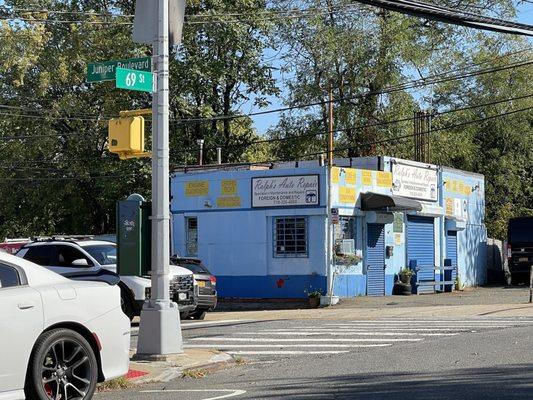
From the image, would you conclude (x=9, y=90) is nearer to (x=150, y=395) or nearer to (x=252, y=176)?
(x=252, y=176)

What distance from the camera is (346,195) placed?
28859mm

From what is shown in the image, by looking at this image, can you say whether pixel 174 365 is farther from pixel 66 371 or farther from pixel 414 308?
pixel 414 308

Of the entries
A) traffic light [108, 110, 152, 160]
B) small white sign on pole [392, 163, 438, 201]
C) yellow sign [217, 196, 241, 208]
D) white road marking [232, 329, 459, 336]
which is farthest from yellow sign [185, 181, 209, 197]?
traffic light [108, 110, 152, 160]

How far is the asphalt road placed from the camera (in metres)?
9.47

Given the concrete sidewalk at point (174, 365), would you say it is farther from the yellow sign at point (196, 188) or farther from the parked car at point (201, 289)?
the yellow sign at point (196, 188)

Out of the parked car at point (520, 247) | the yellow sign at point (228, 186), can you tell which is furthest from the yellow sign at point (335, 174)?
the parked car at point (520, 247)

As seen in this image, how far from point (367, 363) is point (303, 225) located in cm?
1670

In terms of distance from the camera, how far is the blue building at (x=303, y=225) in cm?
2827

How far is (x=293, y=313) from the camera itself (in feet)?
77.9

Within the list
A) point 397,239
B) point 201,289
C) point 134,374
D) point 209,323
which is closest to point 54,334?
point 134,374

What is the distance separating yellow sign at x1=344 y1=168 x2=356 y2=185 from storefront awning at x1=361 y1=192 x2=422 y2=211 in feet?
2.29

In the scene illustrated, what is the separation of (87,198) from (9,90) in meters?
6.62

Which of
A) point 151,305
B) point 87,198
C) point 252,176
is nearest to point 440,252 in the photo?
point 252,176

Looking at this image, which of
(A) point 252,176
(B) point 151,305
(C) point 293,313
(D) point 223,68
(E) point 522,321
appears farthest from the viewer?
(D) point 223,68
